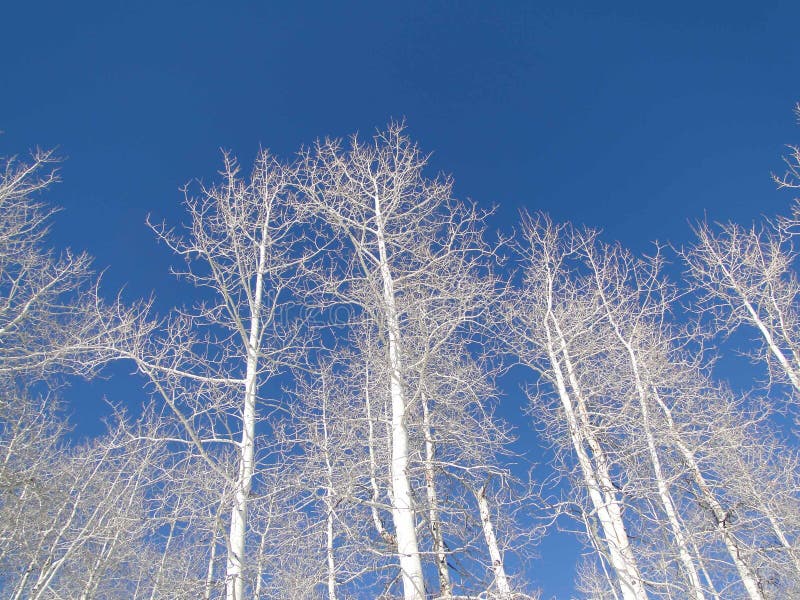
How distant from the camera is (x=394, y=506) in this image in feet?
18.7

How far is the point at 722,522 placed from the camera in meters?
10.5

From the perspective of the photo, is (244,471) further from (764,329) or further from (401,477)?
(764,329)

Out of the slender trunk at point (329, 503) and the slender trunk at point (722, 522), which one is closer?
the slender trunk at point (329, 503)

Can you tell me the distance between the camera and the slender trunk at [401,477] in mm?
5234

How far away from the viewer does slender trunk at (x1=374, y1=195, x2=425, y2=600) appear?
523 centimetres

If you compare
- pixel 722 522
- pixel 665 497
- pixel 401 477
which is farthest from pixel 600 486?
pixel 401 477

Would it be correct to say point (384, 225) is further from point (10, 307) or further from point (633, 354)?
point (10, 307)

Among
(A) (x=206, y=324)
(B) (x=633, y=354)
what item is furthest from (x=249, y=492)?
(B) (x=633, y=354)

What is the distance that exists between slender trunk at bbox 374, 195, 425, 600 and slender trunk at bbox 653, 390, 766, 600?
6452 mm

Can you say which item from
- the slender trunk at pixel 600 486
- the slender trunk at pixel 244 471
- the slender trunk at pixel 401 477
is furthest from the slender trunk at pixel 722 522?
the slender trunk at pixel 244 471

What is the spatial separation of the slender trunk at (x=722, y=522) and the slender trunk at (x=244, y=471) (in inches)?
310

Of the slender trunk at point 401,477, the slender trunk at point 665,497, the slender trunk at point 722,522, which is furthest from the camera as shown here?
the slender trunk at point 722,522

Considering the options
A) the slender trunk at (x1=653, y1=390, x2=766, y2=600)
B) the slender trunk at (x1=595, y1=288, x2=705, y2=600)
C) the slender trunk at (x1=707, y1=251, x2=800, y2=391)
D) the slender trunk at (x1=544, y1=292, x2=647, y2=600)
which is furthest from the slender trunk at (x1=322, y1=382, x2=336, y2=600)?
the slender trunk at (x1=707, y1=251, x2=800, y2=391)

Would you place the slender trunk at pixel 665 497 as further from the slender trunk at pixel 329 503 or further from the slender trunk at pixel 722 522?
the slender trunk at pixel 329 503
